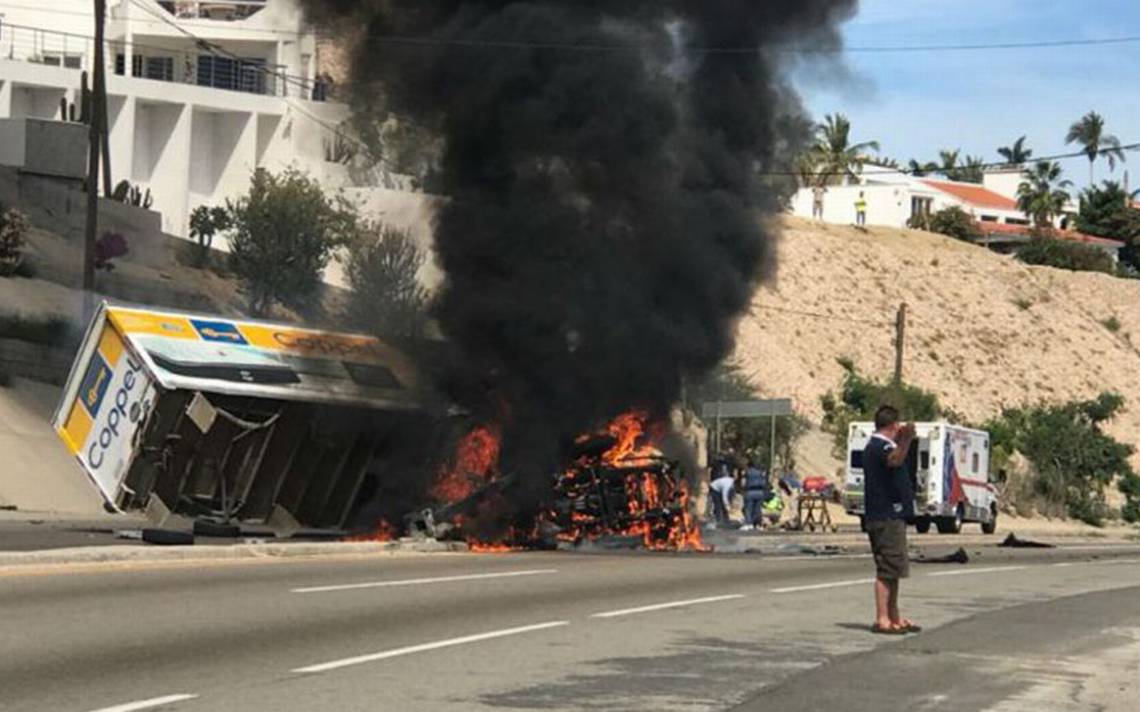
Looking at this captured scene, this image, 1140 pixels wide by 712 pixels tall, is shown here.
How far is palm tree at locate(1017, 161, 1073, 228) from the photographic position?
4739 inches

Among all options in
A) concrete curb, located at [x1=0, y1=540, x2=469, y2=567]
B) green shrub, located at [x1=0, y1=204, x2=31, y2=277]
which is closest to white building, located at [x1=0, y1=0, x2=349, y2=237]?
green shrub, located at [x1=0, y1=204, x2=31, y2=277]

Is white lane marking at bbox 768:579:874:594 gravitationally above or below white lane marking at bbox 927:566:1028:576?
above

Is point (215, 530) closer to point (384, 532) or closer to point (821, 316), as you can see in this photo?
point (384, 532)

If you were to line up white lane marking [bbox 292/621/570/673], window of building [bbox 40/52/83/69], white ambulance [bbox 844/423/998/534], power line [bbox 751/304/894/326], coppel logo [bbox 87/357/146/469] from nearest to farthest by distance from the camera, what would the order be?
white lane marking [bbox 292/621/570/673] → coppel logo [bbox 87/357/146/469] → white ambulance [bbox 844/423/998/534] → window of building [bbox 40/52/83/69] → power line [bbox 751/304/894/326]

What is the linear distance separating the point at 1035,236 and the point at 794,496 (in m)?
65.8

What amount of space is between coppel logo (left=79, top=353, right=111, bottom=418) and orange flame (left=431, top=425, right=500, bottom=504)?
14.9 ft

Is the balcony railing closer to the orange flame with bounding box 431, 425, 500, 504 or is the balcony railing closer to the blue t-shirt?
the orange flame with bounding box 431, 425, 500, 504

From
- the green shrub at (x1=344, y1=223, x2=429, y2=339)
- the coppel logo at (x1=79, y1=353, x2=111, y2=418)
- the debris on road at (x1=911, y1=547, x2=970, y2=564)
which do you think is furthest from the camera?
the green shrub at (x1=344, y1=223, x2=429, y2=339)

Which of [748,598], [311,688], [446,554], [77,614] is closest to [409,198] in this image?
[446,554]

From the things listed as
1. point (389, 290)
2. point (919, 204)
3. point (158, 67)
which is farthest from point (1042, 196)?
point (389, 290)

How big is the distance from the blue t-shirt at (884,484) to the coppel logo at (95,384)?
34.9ft

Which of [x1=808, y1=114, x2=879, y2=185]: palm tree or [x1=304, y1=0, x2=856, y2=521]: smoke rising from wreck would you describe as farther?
[x1=808, y1=114, x2=879, y2=185]: palm tree

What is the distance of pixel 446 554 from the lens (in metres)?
21.7

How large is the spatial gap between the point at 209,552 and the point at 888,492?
7888 mm
